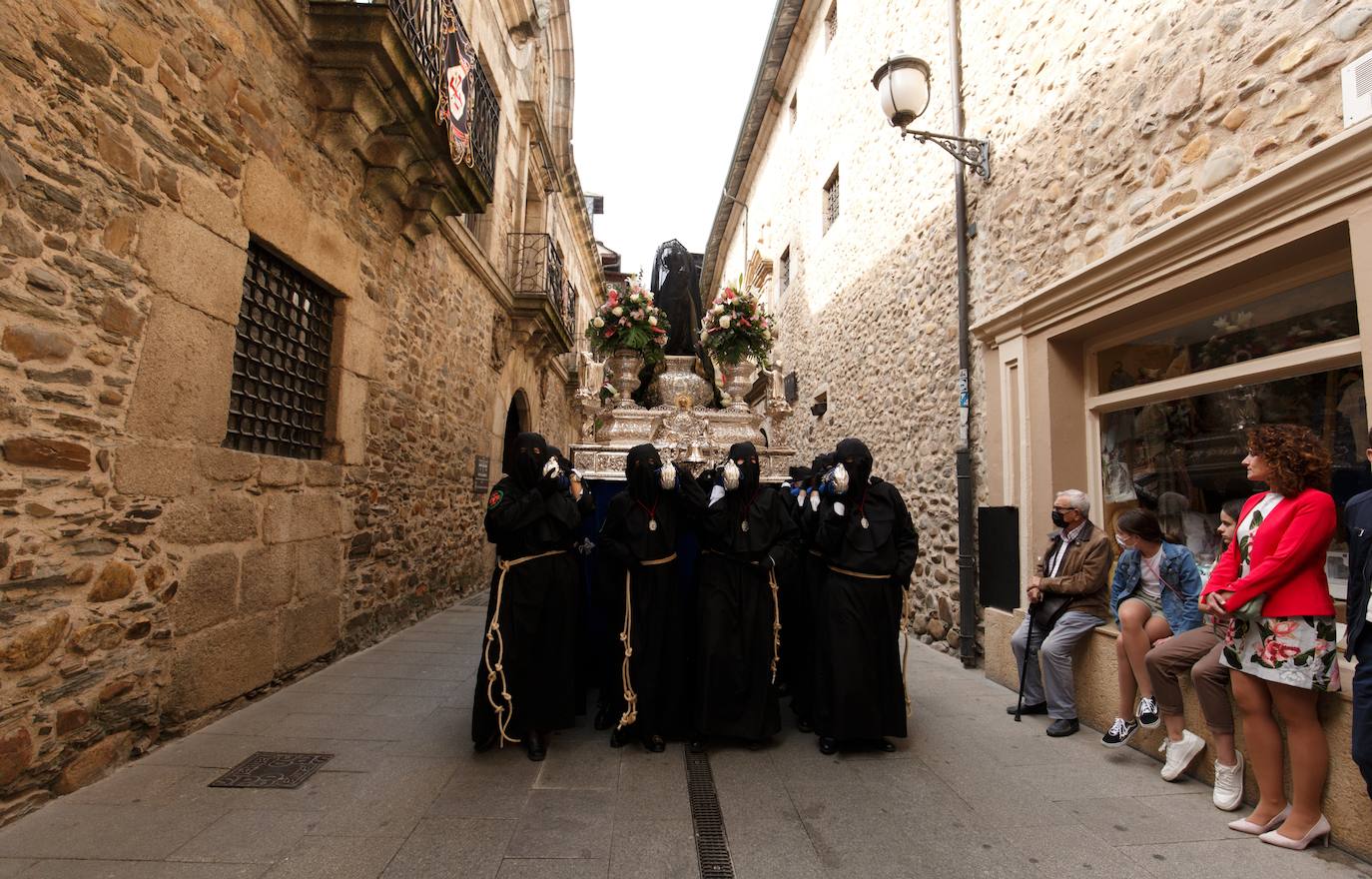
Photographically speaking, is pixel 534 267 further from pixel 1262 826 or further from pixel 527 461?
pixel 1262 826

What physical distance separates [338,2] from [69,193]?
266 centimetres

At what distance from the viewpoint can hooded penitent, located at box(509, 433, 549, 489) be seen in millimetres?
3787

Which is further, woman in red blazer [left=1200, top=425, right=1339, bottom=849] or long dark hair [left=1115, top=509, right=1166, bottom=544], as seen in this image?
long dark hair [left=1115, top=509, right=1166, bottom=544]

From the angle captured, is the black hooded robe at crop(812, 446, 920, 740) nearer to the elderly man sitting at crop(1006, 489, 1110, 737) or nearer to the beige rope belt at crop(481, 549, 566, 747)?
the elderly man sitting at crop(1006, 489, 1110, 737)

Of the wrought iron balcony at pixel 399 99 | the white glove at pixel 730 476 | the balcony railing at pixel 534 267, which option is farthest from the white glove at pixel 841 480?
the balcony railing at pixel 534 267

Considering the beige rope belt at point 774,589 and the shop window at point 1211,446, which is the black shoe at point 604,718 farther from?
the shop window at point 1211,446

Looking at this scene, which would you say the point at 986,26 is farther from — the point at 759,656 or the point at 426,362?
the point at 426,362

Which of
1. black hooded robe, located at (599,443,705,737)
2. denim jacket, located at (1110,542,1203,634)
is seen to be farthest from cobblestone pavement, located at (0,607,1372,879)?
denim jacket, located at (1110,542,1203,634)

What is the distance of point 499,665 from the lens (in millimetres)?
3672

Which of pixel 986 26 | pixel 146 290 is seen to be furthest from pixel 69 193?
pixel 986 26

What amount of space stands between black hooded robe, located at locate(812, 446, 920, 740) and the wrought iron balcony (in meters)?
4.64

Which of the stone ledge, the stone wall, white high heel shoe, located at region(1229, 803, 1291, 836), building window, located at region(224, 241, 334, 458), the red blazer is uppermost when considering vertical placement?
the stone wall

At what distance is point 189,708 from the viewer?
12.4 ft

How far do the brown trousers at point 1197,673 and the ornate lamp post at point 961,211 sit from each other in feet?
8.13
